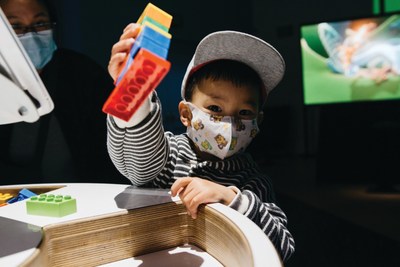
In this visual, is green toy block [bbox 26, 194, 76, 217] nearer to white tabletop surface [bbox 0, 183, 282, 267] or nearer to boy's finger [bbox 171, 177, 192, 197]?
white tabletop surface [bbox 0, 183, 282, 267]

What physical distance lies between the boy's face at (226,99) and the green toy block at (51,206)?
0.40 metres

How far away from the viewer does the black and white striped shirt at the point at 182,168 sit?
753 mm

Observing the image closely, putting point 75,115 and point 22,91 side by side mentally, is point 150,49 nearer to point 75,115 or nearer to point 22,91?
point 22,91

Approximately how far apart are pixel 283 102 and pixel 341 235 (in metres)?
3.48

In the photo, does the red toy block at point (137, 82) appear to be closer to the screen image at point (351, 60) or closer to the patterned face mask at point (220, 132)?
the patterned face mask at point (220, 132)

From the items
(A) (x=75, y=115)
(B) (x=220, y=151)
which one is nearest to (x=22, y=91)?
(B) (x=220, y=151)

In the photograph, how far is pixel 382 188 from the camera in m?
3.62

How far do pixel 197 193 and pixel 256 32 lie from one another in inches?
205

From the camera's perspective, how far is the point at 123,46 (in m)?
0.60

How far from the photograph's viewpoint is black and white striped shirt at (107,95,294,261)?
A: 0.75 metres

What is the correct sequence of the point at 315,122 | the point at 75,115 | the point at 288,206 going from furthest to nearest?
1. the point at 315,122
2. the point at 288,206
3. the point at 75,115

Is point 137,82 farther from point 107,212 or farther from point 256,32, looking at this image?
point 256,32

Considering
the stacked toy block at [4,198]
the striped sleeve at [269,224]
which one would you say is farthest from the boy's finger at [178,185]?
the stacked toy block at [4,198]

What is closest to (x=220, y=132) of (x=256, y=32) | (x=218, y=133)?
Answer: (x=218, y=133)
